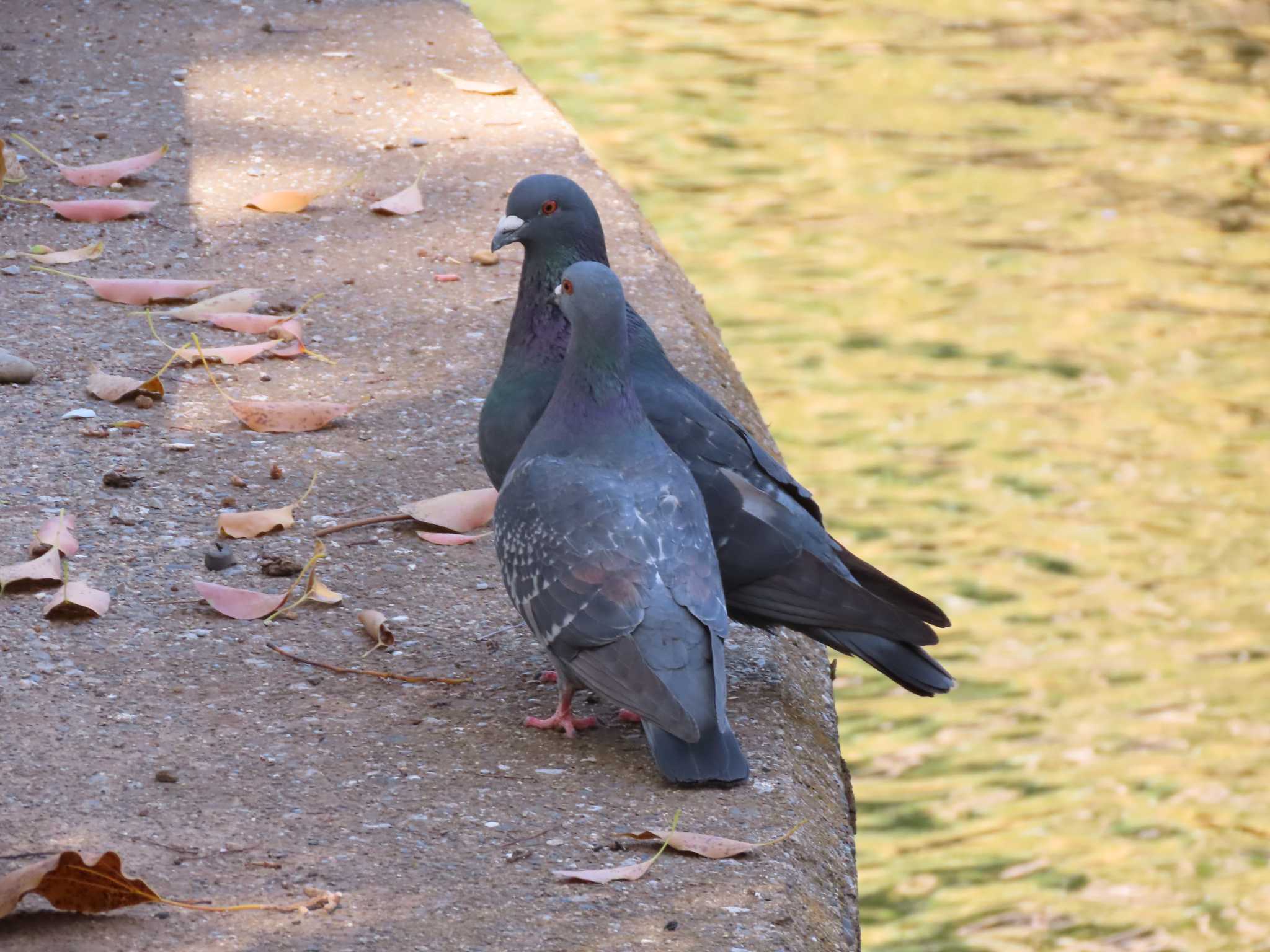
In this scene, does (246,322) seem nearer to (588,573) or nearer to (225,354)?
(225,354)

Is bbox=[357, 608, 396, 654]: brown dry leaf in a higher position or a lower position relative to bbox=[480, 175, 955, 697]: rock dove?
lower

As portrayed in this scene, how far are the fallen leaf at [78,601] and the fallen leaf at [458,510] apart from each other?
0.65 metres

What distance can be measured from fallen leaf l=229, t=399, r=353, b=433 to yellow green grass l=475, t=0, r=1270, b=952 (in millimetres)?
1887

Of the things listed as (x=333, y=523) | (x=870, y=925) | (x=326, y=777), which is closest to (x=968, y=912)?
(x=870, y=925)

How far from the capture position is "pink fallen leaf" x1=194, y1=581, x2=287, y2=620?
3098mm

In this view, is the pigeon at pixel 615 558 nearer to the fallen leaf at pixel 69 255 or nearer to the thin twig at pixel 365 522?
the thin twig at pixel 365 522

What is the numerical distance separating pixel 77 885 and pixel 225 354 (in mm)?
2102

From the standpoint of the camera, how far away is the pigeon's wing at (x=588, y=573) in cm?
255

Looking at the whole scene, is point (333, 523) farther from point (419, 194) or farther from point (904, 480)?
point (904, 480)

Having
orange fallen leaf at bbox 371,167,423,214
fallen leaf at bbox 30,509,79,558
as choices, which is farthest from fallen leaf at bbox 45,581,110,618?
orange fallen leaf at bbox 371,167,423,214

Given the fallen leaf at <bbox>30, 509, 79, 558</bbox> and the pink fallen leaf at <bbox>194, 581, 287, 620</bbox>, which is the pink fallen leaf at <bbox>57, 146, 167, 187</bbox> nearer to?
the fallen leaf at <bbox>30, 509, 79, 558</bbox>

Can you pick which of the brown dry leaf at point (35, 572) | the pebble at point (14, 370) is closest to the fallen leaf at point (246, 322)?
the pebble at point (14, 370)

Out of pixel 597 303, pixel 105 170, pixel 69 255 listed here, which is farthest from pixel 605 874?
pixel 105 170

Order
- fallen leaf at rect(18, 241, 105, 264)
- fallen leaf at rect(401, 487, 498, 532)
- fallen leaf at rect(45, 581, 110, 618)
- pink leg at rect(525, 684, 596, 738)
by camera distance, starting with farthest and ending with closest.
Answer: fallen leaf at rect(18, 241, 105, 264) → fallen leaf at rect(401, 487, 498, 532) → fallen leaf at rect(45, 581, 110, 618) → pink leg at rect(525, 684, 596, 738)
